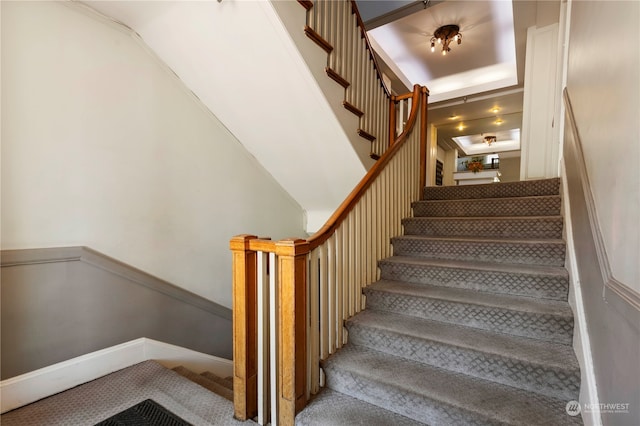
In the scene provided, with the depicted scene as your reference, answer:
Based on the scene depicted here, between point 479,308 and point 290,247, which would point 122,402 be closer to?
point 290,247

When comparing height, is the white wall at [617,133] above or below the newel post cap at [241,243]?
above

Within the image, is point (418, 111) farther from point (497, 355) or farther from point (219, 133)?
point (497, 355)

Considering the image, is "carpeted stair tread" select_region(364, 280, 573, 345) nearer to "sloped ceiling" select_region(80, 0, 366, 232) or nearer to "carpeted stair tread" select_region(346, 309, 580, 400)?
"carpeted stair tread" select_region(346, 309, 580, 400)

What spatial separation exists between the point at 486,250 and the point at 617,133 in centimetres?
141

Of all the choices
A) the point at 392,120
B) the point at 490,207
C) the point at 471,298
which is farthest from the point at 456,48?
the point at 471,298

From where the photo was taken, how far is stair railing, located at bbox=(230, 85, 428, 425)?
4.69ft

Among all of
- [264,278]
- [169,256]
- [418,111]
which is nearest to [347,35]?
[418,111]

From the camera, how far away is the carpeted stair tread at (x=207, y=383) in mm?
2035

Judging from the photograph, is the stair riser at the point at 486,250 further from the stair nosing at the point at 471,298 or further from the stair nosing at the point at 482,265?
the stair nosing at the point at 471,298

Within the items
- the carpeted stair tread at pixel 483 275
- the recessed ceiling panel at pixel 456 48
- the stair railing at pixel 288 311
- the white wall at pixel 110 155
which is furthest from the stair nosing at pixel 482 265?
the recessed ceiling panel at pixel 456 48

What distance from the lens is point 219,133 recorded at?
8.93 feet

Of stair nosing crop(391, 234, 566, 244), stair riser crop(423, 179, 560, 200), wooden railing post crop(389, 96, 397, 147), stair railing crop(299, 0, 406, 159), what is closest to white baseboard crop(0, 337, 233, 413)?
stair nosing crop(391, 234, 566, 244)

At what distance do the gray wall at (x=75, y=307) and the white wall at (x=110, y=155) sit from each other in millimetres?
92

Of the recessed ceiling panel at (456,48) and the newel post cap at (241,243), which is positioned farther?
the recessed ceiling panel at (456,48)
